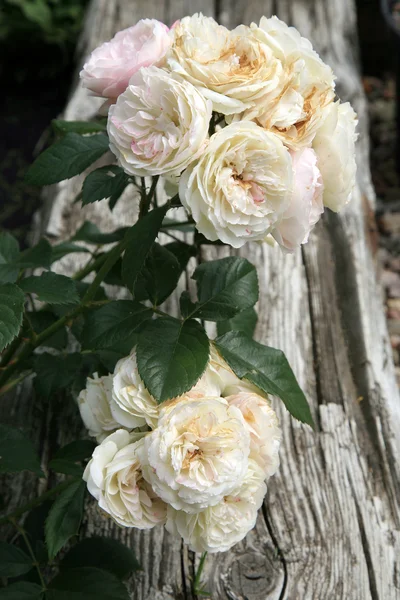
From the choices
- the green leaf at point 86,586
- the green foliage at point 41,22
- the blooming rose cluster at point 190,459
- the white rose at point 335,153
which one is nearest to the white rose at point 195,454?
the blooming rose cluster at point 190,459

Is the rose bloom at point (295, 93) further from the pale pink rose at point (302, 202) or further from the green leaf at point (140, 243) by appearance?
the green leaf at point (140, 243)

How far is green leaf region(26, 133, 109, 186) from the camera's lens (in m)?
1.10

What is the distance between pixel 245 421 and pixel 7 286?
378mm

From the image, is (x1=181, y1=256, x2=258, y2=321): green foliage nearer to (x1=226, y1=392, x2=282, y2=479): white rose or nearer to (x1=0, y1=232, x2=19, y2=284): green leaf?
(x1=226, y1=392, x2=282, y2=479): white rose

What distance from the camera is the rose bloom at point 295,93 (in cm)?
91

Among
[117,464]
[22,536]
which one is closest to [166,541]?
[22,536]

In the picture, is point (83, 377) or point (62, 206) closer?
point (83, 377)

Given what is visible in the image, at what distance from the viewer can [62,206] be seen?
183cm

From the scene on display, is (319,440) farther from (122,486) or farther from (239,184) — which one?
(239,184)

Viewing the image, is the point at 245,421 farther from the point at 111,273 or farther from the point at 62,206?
the point at 62,206

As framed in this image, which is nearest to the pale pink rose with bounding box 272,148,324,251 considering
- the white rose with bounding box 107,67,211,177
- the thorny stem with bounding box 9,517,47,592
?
the white rose with bounding box 107,67,211,177

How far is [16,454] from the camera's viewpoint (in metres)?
1.08

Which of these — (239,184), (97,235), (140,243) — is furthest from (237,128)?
(97,235)

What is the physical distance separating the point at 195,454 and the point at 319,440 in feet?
1.67
